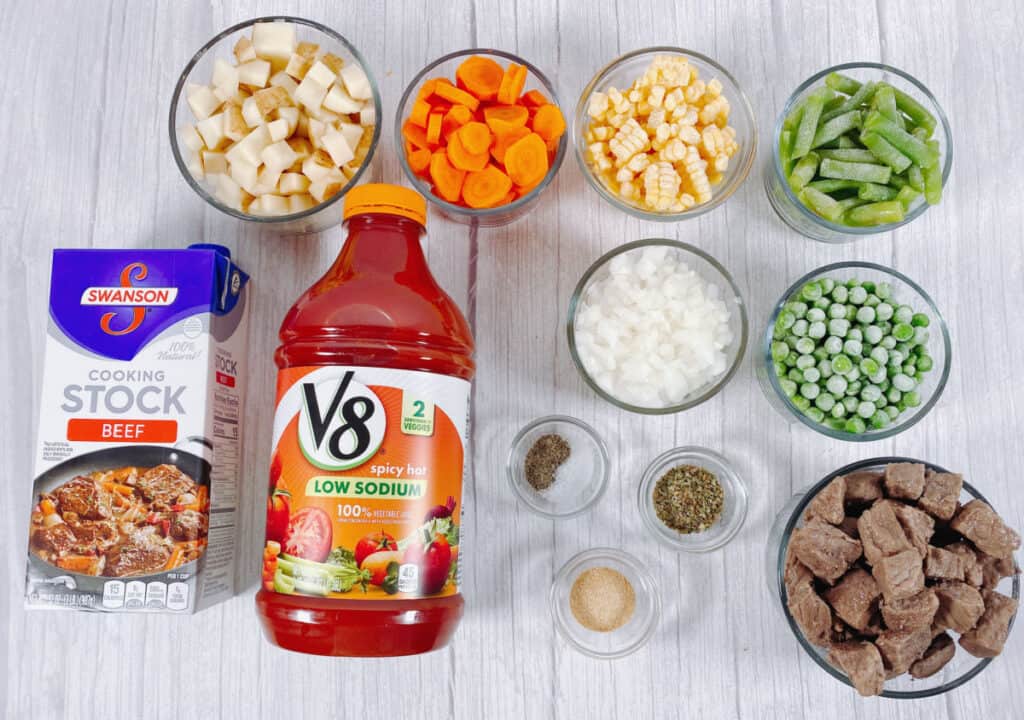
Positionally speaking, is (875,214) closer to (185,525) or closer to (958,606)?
(958,606)

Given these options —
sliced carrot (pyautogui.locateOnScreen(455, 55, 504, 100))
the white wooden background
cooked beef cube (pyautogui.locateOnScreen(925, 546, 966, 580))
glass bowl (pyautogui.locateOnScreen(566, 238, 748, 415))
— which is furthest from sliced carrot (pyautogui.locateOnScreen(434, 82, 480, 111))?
cooked beef cube (pyautogui.locateOnScreen(925, 546, 966, 580))

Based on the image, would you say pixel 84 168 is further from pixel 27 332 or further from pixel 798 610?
pixel 798 610

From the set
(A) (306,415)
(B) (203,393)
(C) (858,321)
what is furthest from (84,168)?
(C) (858,321)

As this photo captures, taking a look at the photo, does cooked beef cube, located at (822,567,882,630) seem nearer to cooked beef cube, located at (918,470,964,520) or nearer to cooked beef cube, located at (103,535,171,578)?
cooked beef cube, located at (918,470,964,520)

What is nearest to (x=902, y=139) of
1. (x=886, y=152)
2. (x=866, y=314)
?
(x=886, y=152)

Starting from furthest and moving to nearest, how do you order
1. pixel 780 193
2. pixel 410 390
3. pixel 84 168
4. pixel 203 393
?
pixel 84 168 → pixel 780 193 → pixel 203 393 → pixel 410 390

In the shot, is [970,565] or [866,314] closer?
[970,565]
